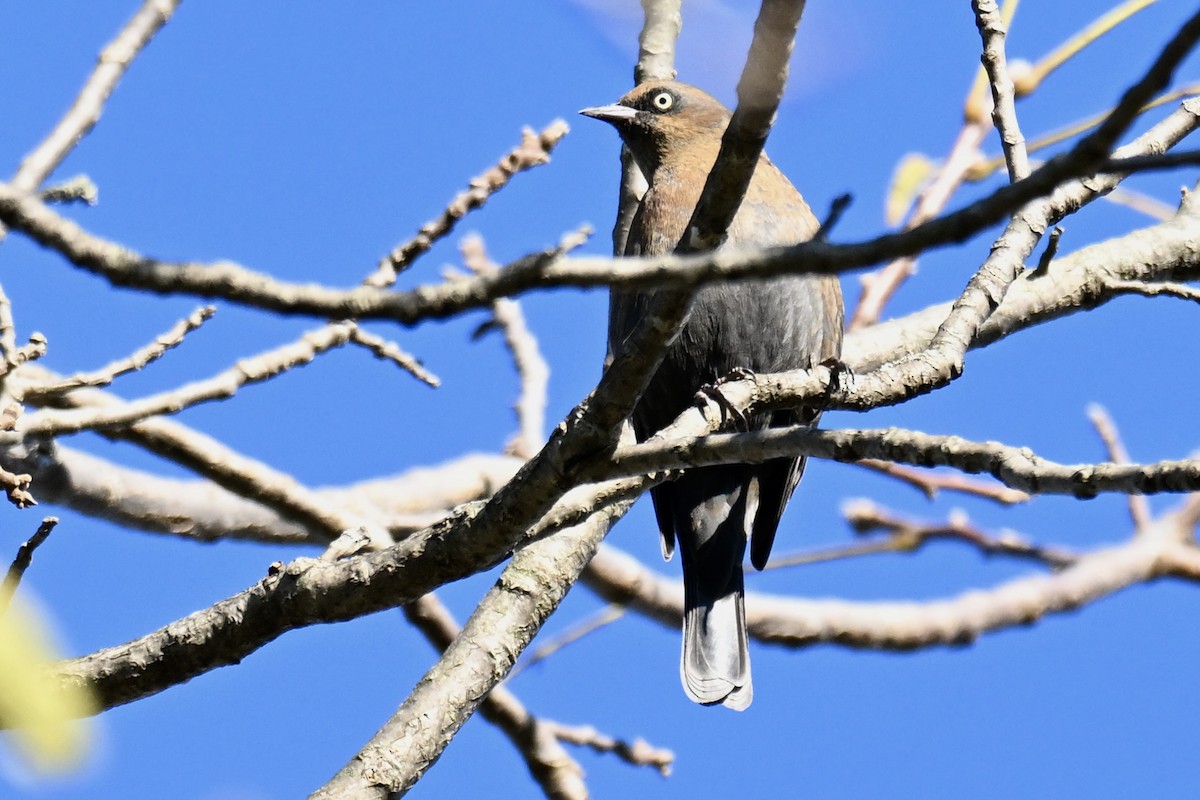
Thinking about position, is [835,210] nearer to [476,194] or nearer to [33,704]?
[33,704]

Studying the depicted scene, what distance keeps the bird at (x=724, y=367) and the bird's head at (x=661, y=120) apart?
134 mm

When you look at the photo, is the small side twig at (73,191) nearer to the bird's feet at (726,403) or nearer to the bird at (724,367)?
the bird's feet at (726,403)

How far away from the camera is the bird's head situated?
585 cm

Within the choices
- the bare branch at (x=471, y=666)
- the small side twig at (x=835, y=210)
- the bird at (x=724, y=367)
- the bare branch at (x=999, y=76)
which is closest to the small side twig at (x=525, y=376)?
the bird at (x=724, y=367)

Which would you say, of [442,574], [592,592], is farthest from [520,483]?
[592,592]

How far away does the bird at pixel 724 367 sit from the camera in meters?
5.05

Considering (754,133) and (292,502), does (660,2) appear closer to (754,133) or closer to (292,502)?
(292,502)

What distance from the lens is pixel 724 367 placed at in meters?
5.15

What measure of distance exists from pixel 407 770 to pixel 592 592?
93.8 inches

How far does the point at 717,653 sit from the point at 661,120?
7.54ft

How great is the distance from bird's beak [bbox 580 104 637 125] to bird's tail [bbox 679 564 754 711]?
212 cm

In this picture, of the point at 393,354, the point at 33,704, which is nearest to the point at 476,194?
the point at 393,354

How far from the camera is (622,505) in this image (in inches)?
160

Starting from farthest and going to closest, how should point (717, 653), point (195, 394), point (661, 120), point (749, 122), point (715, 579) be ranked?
point (661, 120)
point (715, 579)
point (717, 653)
point (195, 394)
point (749, 122)
